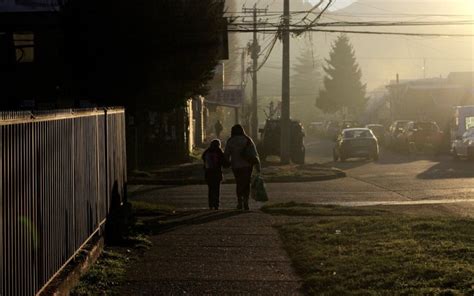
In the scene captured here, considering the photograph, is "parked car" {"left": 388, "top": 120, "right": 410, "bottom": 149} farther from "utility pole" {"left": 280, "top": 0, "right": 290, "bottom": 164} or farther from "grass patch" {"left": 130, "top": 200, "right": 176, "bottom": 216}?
"grass patch" {"left": 130, "top": 200, "right": 176, "bottom": 216}

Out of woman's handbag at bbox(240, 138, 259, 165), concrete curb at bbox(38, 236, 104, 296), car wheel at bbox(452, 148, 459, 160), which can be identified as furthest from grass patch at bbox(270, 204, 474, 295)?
car wheel at bbox(452, 148, 459, 160)

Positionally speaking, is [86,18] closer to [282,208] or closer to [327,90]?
[282,208]

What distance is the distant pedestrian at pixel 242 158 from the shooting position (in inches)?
655

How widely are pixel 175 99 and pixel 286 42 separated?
10.1 meters

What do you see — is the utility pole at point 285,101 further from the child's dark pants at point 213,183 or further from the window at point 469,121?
the child's dark pants at point 213,183

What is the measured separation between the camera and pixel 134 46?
22.2 metres

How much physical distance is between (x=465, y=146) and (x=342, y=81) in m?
66.9

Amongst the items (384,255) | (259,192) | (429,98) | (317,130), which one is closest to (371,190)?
(259,192)

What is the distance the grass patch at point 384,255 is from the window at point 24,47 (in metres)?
16.1

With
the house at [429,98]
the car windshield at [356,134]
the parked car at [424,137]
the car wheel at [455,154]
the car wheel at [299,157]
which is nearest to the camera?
the car wheel at [455,154]

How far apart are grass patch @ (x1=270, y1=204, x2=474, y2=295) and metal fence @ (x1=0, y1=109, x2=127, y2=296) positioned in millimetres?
2415

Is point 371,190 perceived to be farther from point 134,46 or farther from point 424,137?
point 424,137

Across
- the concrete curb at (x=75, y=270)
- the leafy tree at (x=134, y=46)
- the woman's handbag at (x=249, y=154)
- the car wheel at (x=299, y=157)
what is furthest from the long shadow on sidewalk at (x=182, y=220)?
the car wheel at (x=299, y=157)

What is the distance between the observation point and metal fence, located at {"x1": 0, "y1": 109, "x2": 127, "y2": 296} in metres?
5.80
